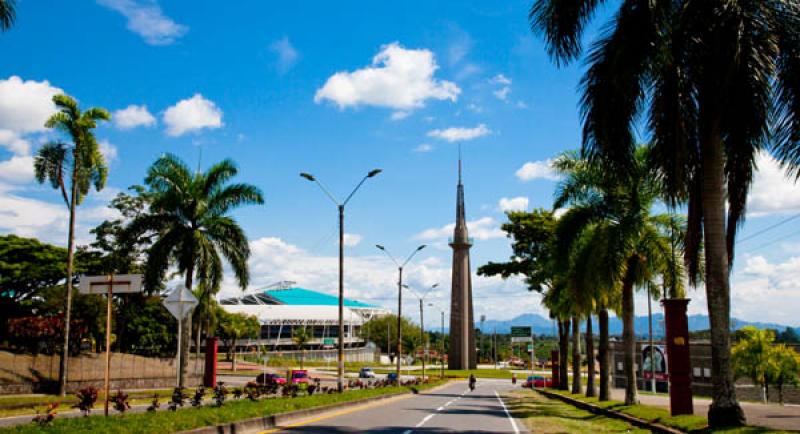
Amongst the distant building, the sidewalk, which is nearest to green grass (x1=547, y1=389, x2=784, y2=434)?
the sidewalk

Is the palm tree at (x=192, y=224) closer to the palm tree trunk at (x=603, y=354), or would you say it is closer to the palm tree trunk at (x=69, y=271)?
the palm tree trunk at (x=69, y=271)

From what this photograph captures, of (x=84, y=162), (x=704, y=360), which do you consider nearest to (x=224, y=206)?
(x=84, y=162)

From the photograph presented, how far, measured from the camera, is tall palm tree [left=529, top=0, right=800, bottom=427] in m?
14.0

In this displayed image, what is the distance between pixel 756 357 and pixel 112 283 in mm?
54671

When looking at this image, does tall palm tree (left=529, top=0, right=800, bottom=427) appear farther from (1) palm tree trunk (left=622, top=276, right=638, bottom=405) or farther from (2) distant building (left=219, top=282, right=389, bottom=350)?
(2) distant building (left=219, top=282, right=389, bottom=350)

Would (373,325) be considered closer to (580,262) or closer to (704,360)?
(704,360)

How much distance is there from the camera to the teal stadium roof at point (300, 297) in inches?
6117

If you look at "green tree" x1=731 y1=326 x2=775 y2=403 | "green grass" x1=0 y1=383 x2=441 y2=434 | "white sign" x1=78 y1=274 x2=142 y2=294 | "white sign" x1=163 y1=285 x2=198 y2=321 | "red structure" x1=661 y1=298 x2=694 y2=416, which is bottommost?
"green tree" x1=731 y1=326 x2=775 y2=403

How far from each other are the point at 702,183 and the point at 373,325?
13639 centimetres

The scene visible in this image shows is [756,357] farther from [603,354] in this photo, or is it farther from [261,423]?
[261,423]

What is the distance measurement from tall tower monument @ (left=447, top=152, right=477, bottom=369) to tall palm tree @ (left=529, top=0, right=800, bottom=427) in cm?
8187

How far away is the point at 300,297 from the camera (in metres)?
166

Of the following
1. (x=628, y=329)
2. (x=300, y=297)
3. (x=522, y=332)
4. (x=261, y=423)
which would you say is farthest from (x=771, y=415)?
(x=300, y=297)

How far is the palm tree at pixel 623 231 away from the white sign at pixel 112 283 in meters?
15.7
